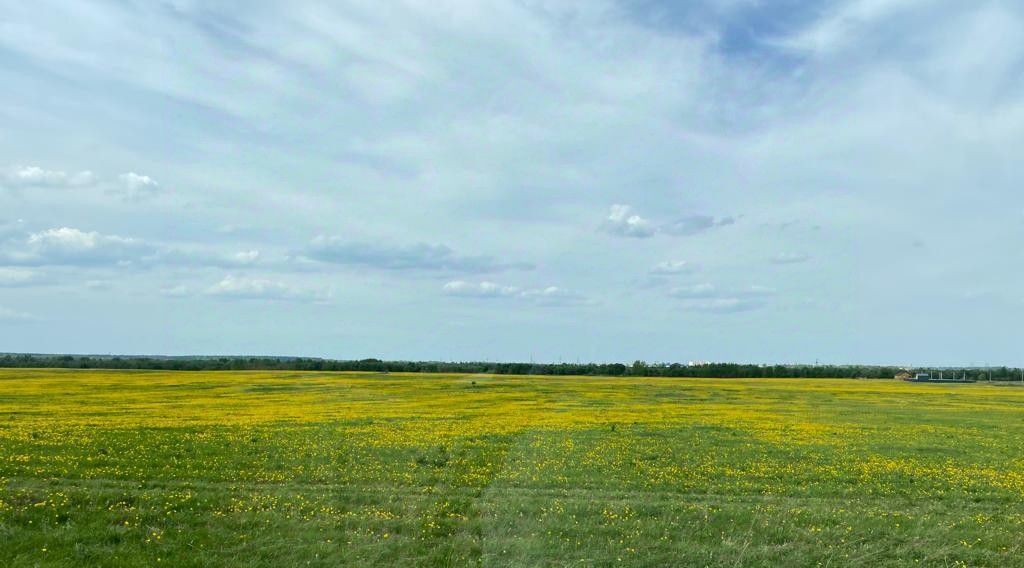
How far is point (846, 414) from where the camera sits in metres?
44.7

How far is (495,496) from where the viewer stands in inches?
554

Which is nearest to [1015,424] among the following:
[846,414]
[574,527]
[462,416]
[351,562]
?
[846,414]

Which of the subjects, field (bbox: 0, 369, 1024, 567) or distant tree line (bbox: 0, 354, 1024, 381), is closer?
field (bbox: 0, 369, 1024, 567)

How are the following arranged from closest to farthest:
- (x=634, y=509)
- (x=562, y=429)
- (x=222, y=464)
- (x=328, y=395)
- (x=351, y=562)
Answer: (x=351, y=562), (x=634, y=509), (x=222, y=464), (x=562, y=429), (x=328, y=395)

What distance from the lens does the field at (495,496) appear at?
413 inches

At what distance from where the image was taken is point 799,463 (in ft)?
66.9

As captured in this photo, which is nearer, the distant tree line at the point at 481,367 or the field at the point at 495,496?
the field at the point at 495,496

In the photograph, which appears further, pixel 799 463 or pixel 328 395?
pixel 328 395

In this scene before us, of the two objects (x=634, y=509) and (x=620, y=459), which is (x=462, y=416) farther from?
(x=634, y=509)

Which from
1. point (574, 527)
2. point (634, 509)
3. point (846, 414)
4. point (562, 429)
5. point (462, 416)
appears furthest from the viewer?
point (846, 414)

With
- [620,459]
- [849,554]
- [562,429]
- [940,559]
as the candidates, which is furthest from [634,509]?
[562,429]

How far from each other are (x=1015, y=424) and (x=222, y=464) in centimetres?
3966

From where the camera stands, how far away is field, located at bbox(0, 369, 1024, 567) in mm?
10484

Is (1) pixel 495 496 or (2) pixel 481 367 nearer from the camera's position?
(1) pixel 495 496
